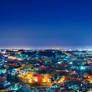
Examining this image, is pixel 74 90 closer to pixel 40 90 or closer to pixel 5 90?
pixel 40 90

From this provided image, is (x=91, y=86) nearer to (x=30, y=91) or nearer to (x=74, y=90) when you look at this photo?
(x=74, y=90)

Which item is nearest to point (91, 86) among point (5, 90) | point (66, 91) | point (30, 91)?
point (66, 91)

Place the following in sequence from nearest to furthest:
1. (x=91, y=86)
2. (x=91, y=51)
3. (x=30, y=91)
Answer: (x=30, y=91) → (x=91, y=86) → (x=91, y=51)

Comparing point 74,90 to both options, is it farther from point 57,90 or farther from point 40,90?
point 40,90

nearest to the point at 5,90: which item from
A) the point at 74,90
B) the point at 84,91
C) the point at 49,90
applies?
the point at 49,90

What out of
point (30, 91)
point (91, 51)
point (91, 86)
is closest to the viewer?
point (30, 91)

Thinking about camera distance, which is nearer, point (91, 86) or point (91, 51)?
point (91, 86)

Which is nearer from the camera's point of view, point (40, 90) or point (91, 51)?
point (40, 90)

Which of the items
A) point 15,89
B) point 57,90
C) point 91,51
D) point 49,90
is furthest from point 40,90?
point 91,51
